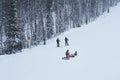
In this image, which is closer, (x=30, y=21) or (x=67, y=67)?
(x=67, y=67)

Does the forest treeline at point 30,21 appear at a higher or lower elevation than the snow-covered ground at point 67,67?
higher

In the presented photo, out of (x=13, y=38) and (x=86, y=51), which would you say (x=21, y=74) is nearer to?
(x=86, y=51)

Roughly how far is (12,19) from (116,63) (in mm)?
19419

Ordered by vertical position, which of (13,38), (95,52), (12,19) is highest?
(12,19)

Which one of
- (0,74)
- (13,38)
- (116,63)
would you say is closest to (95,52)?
(116,63)

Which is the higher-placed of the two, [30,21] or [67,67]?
[30,21]

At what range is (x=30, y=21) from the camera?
Result: 4469 cm

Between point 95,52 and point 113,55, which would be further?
point 95,52

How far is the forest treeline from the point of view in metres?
30.1

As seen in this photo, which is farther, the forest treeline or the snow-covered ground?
the forest treeline

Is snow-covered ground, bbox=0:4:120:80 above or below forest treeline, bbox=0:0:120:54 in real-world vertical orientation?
below

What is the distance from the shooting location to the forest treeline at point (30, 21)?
3012cm

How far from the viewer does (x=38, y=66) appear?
1892 centimetres

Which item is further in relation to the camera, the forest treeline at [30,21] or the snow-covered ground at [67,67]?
the forest treeline at [30,21]
